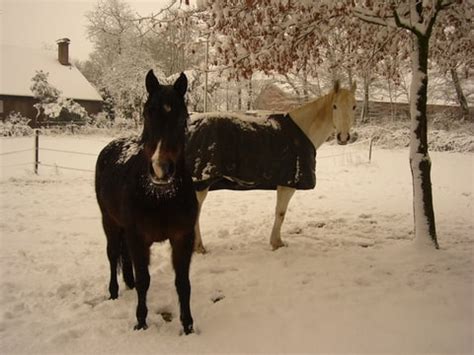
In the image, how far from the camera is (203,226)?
243 inches

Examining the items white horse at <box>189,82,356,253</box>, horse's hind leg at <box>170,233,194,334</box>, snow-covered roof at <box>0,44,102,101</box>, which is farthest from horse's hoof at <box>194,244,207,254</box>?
snow-covered roof at <box>0,44,102,101</box>

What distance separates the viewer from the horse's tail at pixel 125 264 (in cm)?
362

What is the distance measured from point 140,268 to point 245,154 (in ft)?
7.42

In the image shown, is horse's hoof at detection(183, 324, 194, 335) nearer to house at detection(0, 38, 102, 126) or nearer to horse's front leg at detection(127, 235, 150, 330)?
horse's front leg at detection(127, 235, 150, 330)

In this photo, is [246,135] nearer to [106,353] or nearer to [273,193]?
[106,353]

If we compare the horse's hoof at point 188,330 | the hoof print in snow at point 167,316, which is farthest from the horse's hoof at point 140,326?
the horse's hoof at point 188,330

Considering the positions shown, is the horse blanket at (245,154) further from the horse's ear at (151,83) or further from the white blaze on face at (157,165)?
the white blaze on face at (157,165)

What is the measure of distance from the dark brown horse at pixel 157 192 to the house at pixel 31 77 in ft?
83.9

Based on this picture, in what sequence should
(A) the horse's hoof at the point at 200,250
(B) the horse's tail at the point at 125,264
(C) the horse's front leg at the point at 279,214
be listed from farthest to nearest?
1. (C) the horse's front leg at the point at 279,214
2. (A) the horse's hoof at the point at 200,250
3. (B) the horse's tail at the point at 125,264

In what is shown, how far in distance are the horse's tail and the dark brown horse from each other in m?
0.43

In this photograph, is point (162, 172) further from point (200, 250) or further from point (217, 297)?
point (200, 250)

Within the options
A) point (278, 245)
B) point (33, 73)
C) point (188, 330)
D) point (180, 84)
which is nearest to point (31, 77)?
point (33, 73)

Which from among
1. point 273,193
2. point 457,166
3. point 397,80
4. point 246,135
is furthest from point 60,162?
point 457,166

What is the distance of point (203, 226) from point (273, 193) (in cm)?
340
